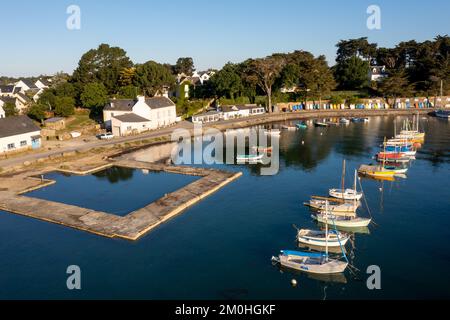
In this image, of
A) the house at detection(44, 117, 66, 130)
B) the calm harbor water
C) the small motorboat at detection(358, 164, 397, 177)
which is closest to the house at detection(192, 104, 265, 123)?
the house at detection(44, 117, 66, 130)

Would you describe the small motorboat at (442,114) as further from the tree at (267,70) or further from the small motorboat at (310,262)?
the small motorboat at (310,262)

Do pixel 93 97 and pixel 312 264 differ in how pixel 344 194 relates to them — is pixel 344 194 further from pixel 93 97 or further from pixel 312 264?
pixel 93 97

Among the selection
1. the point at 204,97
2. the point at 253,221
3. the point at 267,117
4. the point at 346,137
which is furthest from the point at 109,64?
the point at 253,221

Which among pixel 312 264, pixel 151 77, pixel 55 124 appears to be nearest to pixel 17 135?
pixel 55 124

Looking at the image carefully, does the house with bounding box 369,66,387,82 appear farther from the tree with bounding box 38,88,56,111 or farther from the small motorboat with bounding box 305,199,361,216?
the small motorboat with bounding box 305,199,361,216

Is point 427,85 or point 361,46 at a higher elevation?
point 361,46

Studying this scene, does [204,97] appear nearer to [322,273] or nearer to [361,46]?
[361,46]

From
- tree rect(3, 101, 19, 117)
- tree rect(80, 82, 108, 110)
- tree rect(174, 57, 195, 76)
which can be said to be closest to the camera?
tree rect(3, 101, 19, 117)
